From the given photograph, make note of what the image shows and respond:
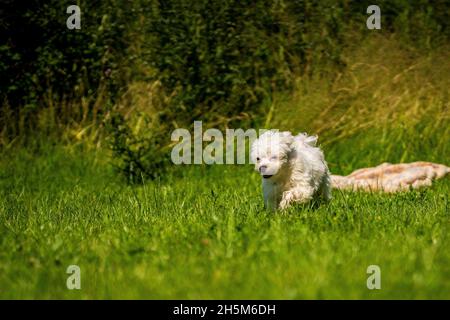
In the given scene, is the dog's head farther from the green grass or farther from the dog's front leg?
the green grass

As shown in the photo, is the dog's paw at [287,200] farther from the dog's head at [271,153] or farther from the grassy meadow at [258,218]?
the dog's head at [271,153]

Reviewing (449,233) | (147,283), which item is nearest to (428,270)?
(449,233)

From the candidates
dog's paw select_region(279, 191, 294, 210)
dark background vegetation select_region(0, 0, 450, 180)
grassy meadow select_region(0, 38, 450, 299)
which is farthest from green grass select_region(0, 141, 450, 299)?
dark background vegetation select_region(0, 0, 450, 180)

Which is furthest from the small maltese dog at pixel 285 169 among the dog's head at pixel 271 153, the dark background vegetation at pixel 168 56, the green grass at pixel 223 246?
the dark background vegetation at pixel 168 56

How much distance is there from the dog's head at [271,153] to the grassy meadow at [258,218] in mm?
343

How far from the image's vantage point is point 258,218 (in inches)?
218

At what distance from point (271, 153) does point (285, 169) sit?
0.30 meters

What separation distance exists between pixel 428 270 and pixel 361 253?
472 millimetres

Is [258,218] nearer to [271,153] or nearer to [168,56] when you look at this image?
[271,153]

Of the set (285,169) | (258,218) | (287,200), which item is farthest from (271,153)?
(258,218)

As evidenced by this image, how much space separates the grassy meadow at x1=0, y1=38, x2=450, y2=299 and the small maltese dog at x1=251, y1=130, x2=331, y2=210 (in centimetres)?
16

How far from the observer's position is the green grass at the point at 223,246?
389cm

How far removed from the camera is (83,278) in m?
4.15

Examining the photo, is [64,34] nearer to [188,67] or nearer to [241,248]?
[188,67]
